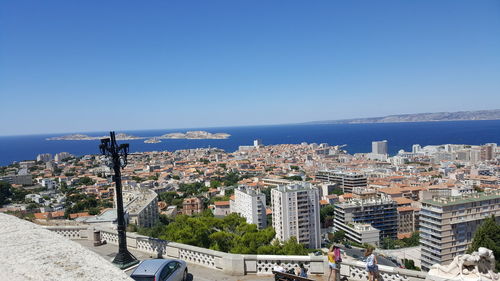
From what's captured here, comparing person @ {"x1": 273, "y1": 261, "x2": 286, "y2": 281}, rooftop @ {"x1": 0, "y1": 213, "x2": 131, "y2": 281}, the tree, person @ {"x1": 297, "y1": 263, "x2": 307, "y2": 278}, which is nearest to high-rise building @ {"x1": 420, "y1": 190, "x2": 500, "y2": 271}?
the tree

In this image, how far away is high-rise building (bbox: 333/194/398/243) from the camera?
136ft

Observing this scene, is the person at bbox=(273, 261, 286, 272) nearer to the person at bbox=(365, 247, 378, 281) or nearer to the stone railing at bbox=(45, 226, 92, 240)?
the person at bbox=(365, 247, 378, 281)

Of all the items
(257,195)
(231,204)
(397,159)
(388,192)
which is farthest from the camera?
(397,159)

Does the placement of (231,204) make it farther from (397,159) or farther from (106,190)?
(397,159)

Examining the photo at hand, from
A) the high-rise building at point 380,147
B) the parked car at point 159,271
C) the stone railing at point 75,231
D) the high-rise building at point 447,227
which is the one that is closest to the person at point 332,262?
the parked car at point 159,271

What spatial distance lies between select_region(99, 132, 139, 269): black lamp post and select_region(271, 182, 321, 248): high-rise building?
94.4 feet

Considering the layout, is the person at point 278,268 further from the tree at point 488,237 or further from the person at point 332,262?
the tree at point 488,237

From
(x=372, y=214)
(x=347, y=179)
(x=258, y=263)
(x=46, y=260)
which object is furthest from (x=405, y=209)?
(x=46, y=260)

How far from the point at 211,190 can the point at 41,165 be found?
187 feet

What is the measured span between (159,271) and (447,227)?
107 feet

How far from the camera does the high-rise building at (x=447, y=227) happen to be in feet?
101

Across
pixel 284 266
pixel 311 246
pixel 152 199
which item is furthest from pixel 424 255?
pixel 284 266

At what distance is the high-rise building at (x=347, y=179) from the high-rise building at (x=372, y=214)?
19660 millimetres

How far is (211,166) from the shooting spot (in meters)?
89.2
